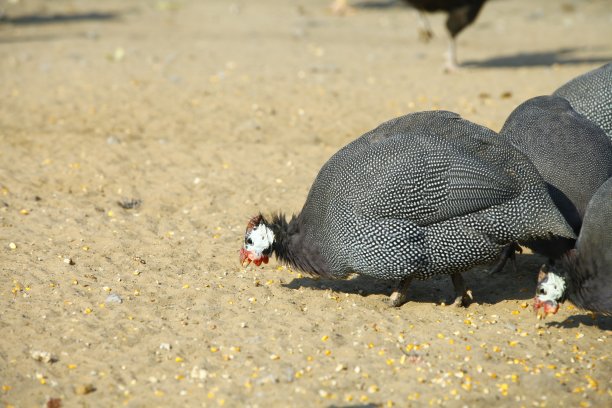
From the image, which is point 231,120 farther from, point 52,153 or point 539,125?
point 539,125

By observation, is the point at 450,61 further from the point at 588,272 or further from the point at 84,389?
the point at 84,389

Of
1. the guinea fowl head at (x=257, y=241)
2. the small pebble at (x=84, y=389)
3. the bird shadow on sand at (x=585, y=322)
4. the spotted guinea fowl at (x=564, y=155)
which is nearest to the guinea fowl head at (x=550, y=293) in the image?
the bird shadow on sand at (x=585, y=322)

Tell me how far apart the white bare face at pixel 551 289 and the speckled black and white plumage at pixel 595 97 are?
58.7 inches

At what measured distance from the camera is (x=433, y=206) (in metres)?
4.31

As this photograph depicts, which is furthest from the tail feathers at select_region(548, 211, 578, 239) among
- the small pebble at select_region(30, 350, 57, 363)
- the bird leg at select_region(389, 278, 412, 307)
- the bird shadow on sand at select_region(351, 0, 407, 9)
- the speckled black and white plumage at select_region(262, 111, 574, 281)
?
the bird shadow on sand at select_region(351, 0, 407, 9)

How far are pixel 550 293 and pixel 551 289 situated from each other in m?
0.02

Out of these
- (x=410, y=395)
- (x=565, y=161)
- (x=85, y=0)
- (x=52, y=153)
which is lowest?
(x=85, y=0)

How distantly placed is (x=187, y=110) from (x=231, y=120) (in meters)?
0.52

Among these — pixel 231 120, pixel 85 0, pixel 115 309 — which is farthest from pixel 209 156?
pixel 85 0

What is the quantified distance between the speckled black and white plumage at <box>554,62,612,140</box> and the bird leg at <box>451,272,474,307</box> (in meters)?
1.49

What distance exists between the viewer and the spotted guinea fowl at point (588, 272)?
13.8 ft

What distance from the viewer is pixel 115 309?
4.44m

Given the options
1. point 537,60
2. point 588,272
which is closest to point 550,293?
point 588,272

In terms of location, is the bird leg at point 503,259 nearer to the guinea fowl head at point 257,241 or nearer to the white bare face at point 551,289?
the white bare face at point 551,289
